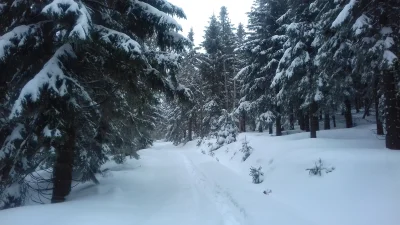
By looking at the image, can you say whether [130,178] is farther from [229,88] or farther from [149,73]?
[229,88]

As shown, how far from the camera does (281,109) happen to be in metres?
21.8

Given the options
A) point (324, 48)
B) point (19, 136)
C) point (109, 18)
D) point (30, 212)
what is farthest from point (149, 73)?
point (324, 48)

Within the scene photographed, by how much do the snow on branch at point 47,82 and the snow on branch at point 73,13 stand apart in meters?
1.17

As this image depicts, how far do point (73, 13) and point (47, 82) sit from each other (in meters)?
1.60

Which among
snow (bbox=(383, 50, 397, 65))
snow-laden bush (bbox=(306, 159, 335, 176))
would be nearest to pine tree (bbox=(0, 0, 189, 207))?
snow-laden bush (bbox=(306, 159, 335, 176))

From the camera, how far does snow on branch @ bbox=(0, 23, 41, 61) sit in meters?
6.11

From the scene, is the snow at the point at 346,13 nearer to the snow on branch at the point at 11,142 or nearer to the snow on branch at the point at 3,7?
the snow on branch at the point at 3,7

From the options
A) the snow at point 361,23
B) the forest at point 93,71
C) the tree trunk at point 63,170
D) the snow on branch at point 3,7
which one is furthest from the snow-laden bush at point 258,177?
the snow on branch at point 3,7

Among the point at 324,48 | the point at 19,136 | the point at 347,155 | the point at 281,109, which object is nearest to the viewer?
the point at 19,136

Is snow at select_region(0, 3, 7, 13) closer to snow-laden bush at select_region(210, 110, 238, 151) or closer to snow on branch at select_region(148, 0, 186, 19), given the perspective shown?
snow on branch at select_region(148, 0, 186, 19)

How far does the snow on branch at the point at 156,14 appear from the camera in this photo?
7652 mm

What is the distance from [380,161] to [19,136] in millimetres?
9368

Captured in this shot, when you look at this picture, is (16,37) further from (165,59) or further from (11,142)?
(165,59)

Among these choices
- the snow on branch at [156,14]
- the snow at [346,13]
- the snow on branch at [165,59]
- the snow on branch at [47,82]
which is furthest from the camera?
the snow at [346,13]
